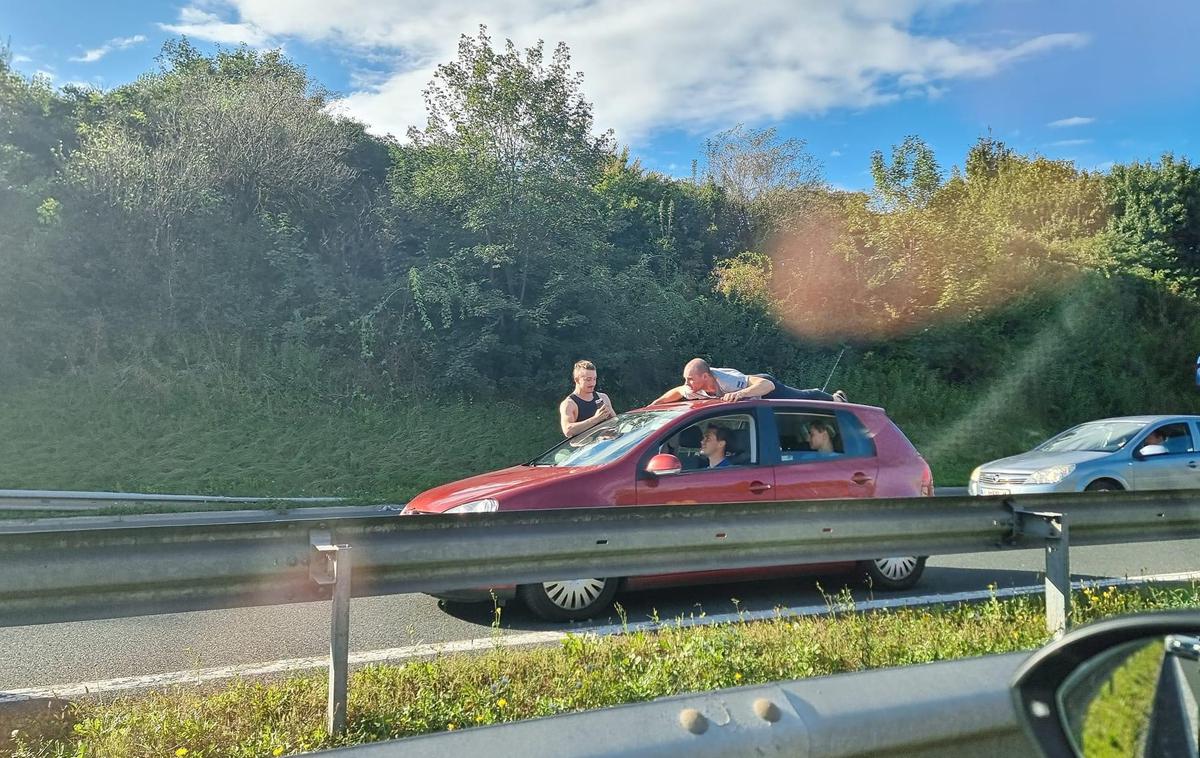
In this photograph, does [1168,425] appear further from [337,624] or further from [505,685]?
[337,624]

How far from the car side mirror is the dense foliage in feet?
60.0

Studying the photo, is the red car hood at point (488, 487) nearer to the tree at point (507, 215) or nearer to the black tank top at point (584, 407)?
the black tank top at point (584, 407)

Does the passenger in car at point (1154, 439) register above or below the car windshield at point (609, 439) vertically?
below

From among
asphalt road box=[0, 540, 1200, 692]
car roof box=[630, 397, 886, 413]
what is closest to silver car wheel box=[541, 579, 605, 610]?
asphalt road box=[0, 540, 1200, 692]

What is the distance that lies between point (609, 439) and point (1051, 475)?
726 centimetres

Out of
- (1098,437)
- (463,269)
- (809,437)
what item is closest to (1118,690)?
(809,437)

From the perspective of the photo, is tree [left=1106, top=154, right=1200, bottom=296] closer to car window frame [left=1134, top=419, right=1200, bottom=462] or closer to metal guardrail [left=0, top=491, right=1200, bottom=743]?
car window frame [left=1134, top=419, right=1200, bottom=462]

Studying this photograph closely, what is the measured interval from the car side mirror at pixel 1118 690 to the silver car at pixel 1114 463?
1064 cm

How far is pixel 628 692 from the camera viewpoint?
12.7ft

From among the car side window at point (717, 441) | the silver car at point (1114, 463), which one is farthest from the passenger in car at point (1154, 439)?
the car side window at point (717, 441)

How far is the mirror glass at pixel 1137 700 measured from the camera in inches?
58.9

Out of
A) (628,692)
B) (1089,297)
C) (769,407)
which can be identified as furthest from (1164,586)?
(1089,297)

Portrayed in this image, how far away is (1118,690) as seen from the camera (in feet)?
5.24

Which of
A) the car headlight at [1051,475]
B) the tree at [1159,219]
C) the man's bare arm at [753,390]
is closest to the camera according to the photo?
the man's bare arm at [753,390]
